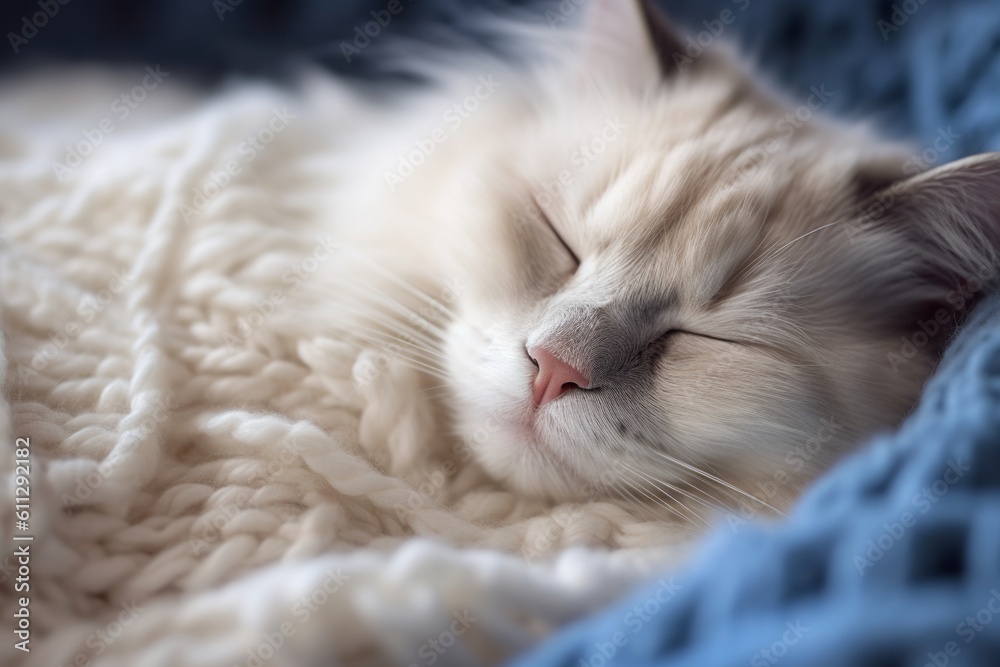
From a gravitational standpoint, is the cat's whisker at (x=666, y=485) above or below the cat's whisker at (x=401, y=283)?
below

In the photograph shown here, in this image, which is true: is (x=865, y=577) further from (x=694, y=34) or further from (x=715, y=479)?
(x=694, y=34)

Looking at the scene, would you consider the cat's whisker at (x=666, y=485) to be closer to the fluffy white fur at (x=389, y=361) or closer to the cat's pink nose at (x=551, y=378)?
the fluffy white fur at (x=389, y=361)

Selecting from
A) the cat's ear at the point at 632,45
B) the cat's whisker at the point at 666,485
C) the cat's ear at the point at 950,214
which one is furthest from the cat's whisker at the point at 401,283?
the cat's ear at the point at 950,214

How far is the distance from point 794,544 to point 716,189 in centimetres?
64

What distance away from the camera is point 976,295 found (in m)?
1.14

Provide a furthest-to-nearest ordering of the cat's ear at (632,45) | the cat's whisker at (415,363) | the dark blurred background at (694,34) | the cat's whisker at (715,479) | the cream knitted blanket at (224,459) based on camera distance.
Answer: the dark blurred background at (694,34) → the cat's ear at (632,45) → the cat's whisker at (415,363) → the cat's whisker at (715,479) → the cream knitted blanket at (224,459)

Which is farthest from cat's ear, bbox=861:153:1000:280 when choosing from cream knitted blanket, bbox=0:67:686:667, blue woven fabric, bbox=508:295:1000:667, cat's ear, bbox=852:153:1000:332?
cream knitted blanket, bbox=0:67:686:667

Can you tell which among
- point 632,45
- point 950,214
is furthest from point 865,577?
point 632,45

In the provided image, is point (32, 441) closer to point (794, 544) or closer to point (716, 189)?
point (794, 544)

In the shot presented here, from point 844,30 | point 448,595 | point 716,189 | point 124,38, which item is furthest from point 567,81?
point 124,38

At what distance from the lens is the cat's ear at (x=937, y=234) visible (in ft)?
3.45

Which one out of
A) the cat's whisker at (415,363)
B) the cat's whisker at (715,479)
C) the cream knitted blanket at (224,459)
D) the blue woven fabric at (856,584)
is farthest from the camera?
the cat's whisker at (415,363)

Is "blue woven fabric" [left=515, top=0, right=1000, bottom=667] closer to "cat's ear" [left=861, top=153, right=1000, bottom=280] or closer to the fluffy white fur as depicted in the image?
the fluffy white fur

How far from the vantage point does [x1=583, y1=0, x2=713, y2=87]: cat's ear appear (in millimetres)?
1319
